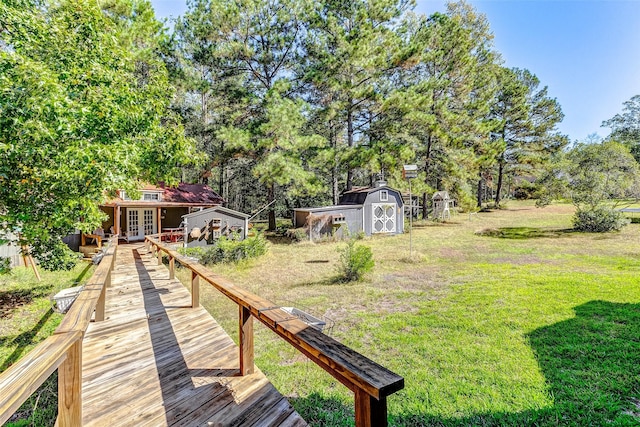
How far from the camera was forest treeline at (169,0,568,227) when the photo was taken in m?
14.8

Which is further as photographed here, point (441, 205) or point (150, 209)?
point (441, 205)

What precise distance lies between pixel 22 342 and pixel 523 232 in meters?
18.1

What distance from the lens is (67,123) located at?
4.25 m

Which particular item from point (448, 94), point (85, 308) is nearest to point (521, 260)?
point (85, 308)

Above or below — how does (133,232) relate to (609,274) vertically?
above

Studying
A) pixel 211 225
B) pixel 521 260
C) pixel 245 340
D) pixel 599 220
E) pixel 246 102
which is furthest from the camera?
pixel 246 102

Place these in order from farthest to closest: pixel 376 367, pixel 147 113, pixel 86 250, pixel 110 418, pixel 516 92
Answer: pixel 516 92
pixel 86 250
pixel 147 113
pixel 110 418
pixel 376 367

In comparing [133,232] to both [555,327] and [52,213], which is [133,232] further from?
[555,327]

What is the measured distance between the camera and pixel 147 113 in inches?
311

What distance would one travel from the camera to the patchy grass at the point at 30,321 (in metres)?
2.90

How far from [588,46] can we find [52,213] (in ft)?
50.8

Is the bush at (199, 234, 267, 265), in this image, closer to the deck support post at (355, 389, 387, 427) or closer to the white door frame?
the white door frame

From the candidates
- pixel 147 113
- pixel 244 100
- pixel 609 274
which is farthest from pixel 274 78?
pixel 609 274

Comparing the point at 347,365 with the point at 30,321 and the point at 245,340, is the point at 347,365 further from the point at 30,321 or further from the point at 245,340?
the point at 30,321
